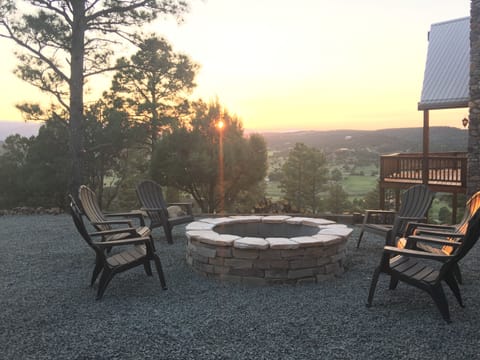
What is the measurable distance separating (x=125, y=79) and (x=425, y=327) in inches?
511

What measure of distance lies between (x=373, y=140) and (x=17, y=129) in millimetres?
16708

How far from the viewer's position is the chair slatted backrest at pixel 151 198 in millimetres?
5805

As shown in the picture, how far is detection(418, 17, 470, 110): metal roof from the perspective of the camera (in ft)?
31.4

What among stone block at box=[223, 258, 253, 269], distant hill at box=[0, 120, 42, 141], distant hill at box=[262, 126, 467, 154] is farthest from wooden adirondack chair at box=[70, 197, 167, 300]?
distant hill at box=[262, 126, 467, 154]

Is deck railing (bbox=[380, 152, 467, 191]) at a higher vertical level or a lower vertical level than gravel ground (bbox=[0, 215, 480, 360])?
higher

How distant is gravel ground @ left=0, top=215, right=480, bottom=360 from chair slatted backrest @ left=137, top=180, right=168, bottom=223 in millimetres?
1357

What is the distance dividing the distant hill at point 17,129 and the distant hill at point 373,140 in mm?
7626

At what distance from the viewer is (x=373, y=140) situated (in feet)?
67.8

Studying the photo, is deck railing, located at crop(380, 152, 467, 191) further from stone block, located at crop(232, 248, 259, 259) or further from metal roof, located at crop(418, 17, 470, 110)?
stone block, located at crop(232, 248, 259, 259)

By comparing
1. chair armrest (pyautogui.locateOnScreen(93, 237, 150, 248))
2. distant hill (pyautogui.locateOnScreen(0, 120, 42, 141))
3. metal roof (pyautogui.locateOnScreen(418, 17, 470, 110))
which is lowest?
chair armrest (pyautogui.locateOnScreen(93, 237, 150, 248))

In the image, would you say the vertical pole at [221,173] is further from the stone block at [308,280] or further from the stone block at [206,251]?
the stone block at [308,280]

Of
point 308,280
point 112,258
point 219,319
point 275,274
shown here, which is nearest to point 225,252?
point 275,274

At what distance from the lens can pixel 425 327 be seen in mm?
2914

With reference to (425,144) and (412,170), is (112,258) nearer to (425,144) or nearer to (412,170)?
(425,144)
